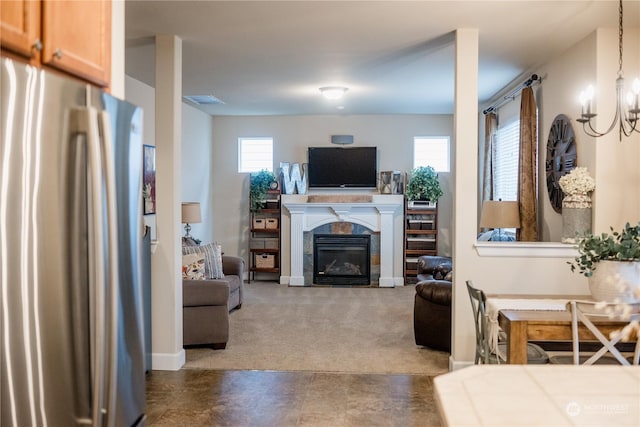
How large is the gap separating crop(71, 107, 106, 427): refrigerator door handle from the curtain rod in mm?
4887

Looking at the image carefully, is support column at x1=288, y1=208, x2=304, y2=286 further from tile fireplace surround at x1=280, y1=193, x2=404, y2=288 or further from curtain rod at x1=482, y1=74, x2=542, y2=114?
curtain rod at x1=482, y1=74, x2=542, y2=114

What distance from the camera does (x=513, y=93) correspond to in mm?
6160

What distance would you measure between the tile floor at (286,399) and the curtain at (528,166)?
6.75 ft

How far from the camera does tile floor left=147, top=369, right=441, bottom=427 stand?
11.0 ft

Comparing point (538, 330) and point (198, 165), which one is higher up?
point (198, 165)

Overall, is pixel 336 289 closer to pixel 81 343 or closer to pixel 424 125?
pixel 424 125

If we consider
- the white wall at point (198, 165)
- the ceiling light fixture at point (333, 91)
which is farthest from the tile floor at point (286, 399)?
the white wall at point (198, 165)

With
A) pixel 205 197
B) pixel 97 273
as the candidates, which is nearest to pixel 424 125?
pixel 205 197

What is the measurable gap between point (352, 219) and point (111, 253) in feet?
23.2

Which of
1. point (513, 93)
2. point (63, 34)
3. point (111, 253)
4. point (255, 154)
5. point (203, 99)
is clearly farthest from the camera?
point (255, 154)

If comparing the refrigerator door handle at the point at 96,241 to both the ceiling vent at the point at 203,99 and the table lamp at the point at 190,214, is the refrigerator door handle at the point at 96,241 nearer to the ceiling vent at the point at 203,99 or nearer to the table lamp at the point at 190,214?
the table lamp at the point at 190,214

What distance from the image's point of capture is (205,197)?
870 centimetres

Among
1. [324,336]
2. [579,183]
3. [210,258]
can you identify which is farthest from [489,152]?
[210,258]

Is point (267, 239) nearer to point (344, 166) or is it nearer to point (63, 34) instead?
point (344, 166)
